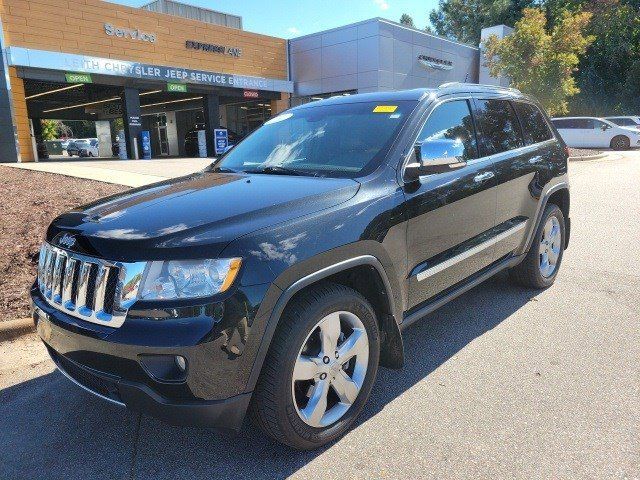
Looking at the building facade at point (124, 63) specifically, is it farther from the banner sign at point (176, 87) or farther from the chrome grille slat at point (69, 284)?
the chrome grille slat at point (69, 284)

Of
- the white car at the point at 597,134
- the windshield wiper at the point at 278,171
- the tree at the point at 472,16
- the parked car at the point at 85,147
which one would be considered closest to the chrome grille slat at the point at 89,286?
the windshield wiper at the point at 278,171

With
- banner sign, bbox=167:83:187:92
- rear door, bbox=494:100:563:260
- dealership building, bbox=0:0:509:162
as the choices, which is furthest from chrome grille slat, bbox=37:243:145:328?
banner sign, bbox=167:83:187:92

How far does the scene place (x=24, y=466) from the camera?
251 cm

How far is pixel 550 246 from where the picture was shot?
4.87 m

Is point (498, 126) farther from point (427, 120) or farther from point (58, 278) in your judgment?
point (58, 278)

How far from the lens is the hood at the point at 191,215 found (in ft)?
7.06

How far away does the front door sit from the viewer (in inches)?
120

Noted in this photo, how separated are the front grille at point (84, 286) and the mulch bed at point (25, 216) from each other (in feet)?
5.42

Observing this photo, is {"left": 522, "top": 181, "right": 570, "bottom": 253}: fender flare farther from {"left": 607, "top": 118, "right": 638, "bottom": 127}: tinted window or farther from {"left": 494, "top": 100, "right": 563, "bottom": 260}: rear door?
{"left": 607, "top": 118, "right": 638, "bottom": 127}: tinted window

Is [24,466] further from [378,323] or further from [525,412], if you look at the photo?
[525,412]

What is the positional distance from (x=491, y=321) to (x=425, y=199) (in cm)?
157

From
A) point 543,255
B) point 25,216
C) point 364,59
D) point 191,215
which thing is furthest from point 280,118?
point 364,59

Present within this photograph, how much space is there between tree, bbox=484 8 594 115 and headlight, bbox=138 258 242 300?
79.6 feet

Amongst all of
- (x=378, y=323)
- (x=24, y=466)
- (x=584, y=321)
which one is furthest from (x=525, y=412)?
(x=24, y=466)
